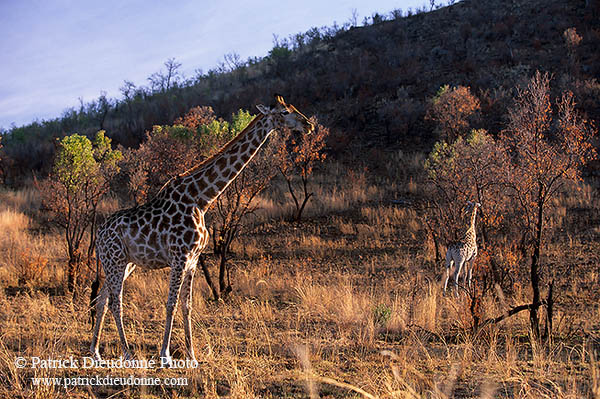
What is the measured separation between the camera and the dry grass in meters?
4.82

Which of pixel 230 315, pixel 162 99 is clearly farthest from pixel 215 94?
pixel 230 315

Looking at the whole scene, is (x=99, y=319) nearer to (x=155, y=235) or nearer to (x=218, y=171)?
(x=155, y=235)

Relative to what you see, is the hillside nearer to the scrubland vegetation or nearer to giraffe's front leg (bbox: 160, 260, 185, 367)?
the scrubland vegetation

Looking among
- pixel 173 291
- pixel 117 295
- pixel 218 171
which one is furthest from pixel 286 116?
pixel 117 295

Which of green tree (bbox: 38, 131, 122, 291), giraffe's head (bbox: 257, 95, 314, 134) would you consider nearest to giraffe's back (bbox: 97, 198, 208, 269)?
giraffe's head (bbox: 257, 95, 314, 134)

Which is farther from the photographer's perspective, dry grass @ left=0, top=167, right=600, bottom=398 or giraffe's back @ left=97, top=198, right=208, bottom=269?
giraffe's back @ left=97, top=198, right=208, bottom=269

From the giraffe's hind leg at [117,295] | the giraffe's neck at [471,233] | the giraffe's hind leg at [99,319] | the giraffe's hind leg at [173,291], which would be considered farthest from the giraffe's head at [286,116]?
the giraffe's neck at [471,233]

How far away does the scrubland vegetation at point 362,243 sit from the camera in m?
5.44

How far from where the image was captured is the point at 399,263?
1397cm

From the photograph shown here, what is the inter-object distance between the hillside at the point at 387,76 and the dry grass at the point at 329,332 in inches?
677

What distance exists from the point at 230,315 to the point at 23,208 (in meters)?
18.3

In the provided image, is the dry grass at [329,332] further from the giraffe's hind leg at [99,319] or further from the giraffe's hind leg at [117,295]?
the giraffe's hind leg at [117,295]

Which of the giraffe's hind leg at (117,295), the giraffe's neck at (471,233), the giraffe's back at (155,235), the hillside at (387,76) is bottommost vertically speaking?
the giraffe's neck at (471,233)

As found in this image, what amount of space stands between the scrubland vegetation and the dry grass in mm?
47
